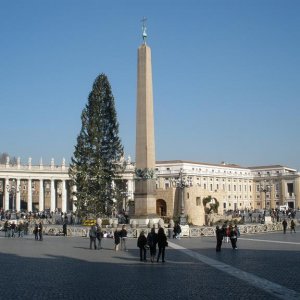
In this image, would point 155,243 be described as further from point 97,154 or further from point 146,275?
point 97,154

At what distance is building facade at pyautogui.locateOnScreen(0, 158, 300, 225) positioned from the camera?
92438 millimetres

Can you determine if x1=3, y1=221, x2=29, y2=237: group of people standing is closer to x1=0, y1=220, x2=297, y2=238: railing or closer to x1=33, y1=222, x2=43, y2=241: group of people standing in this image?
x1=0, y1=220, x2=297, y2=238: railing

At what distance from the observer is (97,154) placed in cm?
5147

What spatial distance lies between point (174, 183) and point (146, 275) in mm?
59298

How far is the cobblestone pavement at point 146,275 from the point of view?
11422 mm

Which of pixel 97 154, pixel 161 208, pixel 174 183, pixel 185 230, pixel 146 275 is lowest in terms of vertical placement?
pixel 146 275

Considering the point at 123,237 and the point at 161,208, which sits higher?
the point at 161,208

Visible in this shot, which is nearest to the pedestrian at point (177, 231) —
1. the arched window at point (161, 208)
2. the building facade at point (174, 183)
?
the arched window at point (161, 208)

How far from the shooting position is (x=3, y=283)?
519 inches

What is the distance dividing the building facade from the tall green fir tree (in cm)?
1268

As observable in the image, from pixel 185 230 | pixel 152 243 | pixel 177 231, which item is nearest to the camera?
pixel 152 243

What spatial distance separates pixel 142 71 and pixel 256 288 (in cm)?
2442

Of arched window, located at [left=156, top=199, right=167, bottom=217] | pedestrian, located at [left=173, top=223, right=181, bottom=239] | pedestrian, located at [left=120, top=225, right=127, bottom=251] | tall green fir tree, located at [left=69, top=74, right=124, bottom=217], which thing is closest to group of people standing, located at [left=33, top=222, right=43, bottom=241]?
pedestrian, located at [left=173, top=223, right=181, bottom=239]

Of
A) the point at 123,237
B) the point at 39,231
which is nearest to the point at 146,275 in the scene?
the point at 123,237
